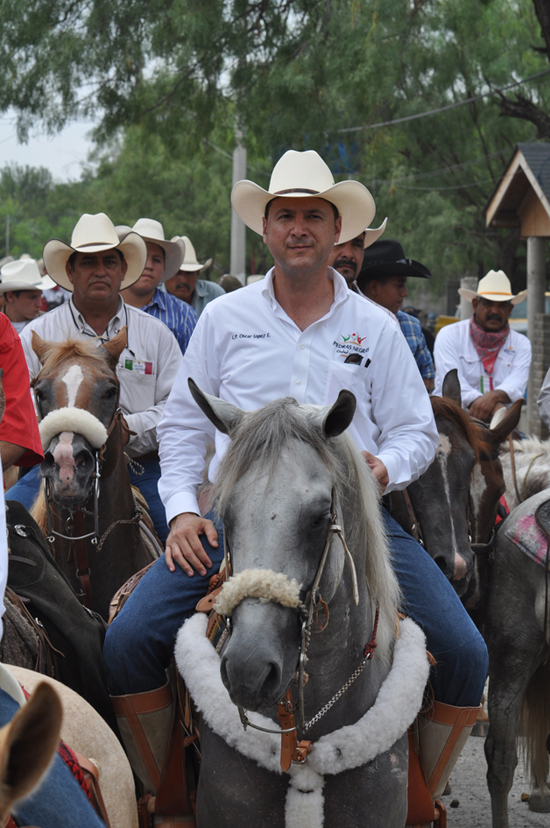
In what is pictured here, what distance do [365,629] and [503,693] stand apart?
2.06 metres

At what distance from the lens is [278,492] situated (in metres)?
2.39

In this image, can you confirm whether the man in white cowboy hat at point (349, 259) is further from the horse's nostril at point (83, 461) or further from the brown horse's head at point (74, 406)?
the horse's nostril at point (83, 461)

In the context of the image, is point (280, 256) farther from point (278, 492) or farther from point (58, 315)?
point (58, 315)

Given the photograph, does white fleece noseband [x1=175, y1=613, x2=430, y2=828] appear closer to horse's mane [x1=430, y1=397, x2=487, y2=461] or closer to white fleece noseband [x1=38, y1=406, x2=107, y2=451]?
white fleece noseband [x1=38, y1=406, x2=107, y2=451]

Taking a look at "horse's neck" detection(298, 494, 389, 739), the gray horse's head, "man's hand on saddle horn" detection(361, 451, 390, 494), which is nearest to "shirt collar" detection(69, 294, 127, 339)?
"man's hand on saddle horn" detection(361, 451, 390, 494)

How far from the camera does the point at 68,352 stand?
448 cm

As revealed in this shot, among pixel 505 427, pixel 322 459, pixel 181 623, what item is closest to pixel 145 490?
pixel 505 427

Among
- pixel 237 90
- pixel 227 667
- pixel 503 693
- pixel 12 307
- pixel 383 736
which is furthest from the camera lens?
pixel 237 90

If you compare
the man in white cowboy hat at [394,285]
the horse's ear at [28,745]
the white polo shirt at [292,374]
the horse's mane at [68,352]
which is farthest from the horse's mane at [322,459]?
the man in white cowboy hat at [394,285]

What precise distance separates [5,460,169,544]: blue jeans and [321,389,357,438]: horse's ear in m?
2.67

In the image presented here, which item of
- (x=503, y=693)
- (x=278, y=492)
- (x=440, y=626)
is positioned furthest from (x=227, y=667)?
→ (x=503, y=693)

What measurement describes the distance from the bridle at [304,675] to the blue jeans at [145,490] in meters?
2.52

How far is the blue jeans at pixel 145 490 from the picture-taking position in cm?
493

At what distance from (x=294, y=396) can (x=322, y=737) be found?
1.24 metres
